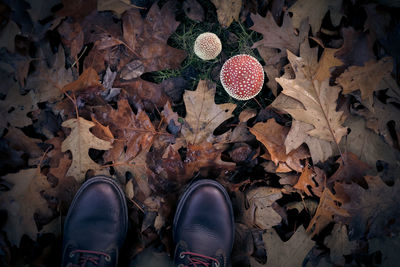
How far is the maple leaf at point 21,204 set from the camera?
1830mm

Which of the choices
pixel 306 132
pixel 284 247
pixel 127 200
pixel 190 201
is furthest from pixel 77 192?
pixel 306 132

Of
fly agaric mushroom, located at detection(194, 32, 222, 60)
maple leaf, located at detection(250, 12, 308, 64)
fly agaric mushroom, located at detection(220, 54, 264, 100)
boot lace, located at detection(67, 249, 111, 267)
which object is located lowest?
boot lace, located at detection(67, 249, 111, 267)

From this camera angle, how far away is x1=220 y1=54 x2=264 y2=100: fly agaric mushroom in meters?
1.59

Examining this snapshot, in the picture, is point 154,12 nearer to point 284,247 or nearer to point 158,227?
point 158,227

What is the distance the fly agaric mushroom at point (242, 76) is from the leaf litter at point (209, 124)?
0.18 m

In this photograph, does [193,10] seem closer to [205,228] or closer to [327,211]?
[205,228]

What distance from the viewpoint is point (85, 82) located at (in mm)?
1877

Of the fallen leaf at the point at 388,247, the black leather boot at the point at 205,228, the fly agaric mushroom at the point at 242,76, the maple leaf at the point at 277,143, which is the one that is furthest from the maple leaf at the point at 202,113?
the fallen leaf at the point at 388,247

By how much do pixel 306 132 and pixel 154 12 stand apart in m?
1.53

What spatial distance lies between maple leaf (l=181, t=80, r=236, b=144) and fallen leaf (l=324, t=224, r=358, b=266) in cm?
121

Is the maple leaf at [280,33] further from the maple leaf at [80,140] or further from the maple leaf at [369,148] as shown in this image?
the maple leaf at [80,140]

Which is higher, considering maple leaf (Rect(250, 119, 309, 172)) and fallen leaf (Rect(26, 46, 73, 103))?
fallen leaf (Rect(26, 46, 73, 103))

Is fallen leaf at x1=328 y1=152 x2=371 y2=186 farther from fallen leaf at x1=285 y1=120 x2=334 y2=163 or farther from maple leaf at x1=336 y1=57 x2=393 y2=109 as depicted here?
maple leaf at x1=336 y1=57 x2=393 y2=109

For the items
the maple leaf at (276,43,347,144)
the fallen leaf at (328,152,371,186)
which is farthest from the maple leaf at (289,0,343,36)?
the fallen leaf at (328,152,371,186)
